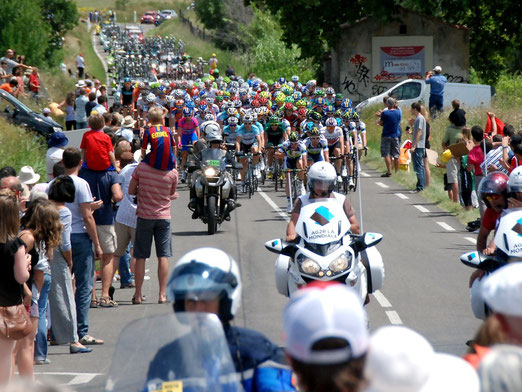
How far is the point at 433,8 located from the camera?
4759cm

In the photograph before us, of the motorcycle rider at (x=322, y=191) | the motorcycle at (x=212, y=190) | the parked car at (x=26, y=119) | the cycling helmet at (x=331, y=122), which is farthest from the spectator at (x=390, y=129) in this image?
the motorcycle rider at (x=322, y=191)

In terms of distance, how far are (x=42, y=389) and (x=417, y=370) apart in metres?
1.09

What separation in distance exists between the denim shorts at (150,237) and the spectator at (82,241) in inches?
62.5

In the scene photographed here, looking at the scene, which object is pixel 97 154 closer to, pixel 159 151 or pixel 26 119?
pixel 159 151

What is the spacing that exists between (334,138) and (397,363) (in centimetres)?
1997

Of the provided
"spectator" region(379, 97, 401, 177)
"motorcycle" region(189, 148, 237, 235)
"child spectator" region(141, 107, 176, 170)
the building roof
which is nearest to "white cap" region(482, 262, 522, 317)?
"child spectator" region(141, 107, 176, 170)

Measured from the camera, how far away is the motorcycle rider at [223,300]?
14.6 feet

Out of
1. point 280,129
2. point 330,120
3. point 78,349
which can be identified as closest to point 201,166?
point 330,120

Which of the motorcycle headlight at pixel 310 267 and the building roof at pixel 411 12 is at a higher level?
the building roof at pixel 411 12

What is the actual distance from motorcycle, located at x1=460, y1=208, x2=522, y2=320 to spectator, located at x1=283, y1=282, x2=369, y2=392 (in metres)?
5.32

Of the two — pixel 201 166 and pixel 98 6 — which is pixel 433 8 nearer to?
pixel 201 166

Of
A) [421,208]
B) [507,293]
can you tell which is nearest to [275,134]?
[421,208]

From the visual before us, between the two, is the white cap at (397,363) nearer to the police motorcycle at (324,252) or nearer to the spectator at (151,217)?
the police motorcycle at (324,252)

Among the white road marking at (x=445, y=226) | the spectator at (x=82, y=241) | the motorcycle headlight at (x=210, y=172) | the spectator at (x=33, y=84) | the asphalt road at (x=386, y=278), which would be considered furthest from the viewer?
the spectator at (x=33, y=84)
